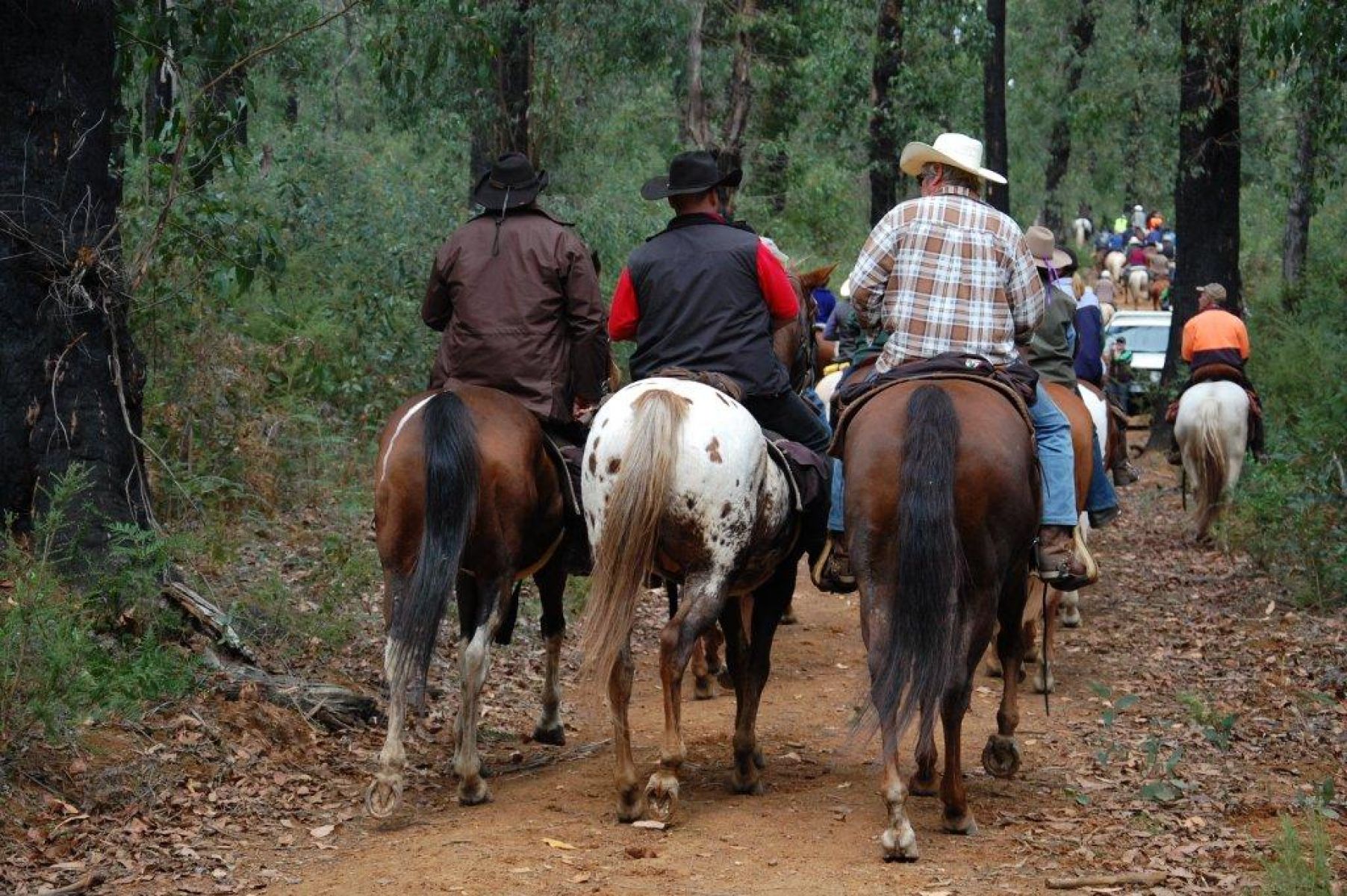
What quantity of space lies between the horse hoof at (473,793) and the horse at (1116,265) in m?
41.5

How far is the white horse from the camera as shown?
55.1 meters

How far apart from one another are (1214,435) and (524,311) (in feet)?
30.0

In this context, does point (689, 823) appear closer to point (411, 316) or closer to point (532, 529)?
point (532, 529)

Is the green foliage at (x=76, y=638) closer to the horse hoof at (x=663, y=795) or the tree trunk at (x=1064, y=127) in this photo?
the horse hoof at (x=663, y=795)

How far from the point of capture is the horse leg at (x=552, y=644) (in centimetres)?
865

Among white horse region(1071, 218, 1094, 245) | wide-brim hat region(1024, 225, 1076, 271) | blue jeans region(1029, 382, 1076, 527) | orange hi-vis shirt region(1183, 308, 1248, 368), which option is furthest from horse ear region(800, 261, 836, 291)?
white horse region(1071, 218, 1094, 245)

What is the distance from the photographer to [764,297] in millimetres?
7926

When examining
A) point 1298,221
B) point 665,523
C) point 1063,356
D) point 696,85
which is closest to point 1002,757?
point 665,523

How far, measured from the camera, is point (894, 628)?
6.56m

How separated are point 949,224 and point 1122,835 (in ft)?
9.37

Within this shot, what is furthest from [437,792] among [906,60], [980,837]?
[906,60]

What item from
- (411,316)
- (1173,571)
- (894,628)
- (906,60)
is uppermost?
(906,60)

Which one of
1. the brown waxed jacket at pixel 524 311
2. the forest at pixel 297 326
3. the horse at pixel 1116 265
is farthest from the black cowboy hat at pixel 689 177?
the horse at pixel 1116 265

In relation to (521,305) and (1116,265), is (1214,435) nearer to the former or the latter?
(521,305)
